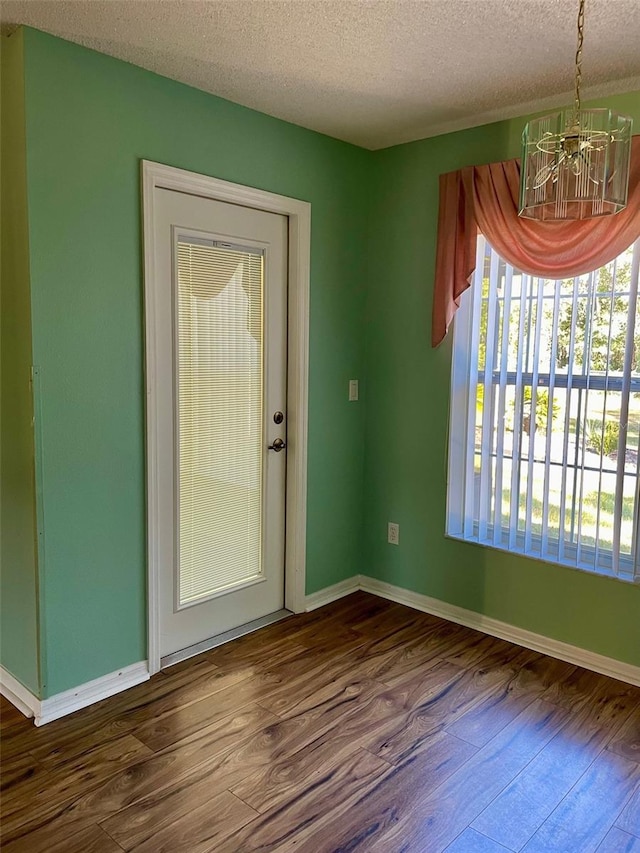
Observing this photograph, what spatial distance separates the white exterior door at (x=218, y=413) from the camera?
2.77 m

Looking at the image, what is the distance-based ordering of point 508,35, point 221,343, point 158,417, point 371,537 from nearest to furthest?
1. point 508,35
2. point 158,417
3. point 221,343
4. point 371,537

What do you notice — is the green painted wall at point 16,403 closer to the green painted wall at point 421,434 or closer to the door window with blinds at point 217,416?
the door window with blinds at point 217,416

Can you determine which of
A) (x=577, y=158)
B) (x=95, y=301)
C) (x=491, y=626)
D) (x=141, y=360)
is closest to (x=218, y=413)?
(x=141, y=360)

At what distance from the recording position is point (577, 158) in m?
1.60

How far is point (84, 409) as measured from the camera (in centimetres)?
246

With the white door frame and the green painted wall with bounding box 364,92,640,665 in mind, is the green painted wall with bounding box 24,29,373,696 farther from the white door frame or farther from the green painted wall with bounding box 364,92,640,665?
the green painted wall with bounding box 364,92,640,665

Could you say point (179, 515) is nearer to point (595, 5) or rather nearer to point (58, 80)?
point (58, 80)

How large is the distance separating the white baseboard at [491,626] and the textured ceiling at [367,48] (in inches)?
→ 96.4

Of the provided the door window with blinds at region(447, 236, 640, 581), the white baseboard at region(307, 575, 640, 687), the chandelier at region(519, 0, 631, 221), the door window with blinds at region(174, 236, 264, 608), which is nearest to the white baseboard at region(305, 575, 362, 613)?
the white baseboard at region(307, 575, 640, 687)

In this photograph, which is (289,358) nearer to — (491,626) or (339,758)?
(491,626)

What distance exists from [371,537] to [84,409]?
6.30ft

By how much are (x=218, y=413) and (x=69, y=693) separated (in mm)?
1323

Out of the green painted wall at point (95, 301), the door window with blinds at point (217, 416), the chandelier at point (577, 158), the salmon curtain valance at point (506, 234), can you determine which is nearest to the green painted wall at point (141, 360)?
the green painted wall at point (95, 301)

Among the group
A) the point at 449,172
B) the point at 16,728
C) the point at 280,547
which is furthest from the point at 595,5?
the point at 16,728
